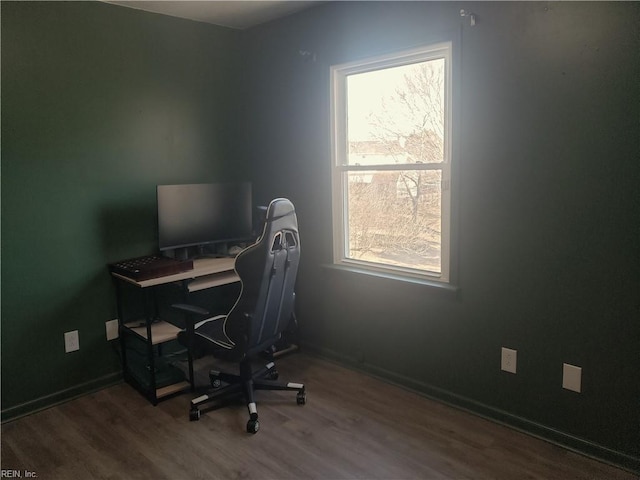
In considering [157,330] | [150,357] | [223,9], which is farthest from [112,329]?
[223,9]

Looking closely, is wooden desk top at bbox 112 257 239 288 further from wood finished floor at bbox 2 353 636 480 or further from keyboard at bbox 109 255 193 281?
wood finished floor at bbox 2 353 636 480

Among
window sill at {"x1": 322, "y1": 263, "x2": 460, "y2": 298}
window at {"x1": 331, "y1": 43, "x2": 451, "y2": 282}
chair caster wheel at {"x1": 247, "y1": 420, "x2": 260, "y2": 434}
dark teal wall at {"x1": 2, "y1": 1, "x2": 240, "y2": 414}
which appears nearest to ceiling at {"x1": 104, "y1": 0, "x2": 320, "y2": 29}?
dark teal wall at {"x1": 2, "y1": 1, "x2": 240, "y2": 414}

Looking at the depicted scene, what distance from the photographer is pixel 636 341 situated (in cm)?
217

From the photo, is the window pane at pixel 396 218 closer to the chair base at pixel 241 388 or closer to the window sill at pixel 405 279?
the window sill at pixel 405 279

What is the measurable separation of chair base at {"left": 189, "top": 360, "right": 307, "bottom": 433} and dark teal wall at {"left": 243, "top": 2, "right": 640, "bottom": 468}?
61 cm

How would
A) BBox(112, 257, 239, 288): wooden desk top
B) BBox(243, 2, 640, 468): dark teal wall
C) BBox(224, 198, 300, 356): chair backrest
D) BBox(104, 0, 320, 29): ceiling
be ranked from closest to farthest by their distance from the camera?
BBox(243, 2, 640, 468): dark teal wall, BBox(224, 198, 300, 356): chair backrest, BBox(112, 257, 239, 288): wooden desk top, BBox(104, 0, 320, 29): ceiling

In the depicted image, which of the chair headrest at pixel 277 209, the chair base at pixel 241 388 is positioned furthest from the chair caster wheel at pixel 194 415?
the chair headrest at pixel 277 209

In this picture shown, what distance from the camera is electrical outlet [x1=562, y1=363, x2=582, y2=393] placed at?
2.36 meters

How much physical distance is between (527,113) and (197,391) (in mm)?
2478

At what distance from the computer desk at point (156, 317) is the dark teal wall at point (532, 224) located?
94 centimetres

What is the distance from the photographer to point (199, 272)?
3.12 meters

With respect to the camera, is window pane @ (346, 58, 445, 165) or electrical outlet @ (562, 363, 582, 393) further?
window pane @ (346, 58, 445, 165)

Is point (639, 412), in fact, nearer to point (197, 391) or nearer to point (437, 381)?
point (437, 381)

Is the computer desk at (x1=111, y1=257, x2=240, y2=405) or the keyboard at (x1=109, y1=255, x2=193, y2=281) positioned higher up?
the keyboard at (x1=109, y1=255, x2=193, y2=281)
